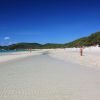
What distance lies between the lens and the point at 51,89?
17.7 feet

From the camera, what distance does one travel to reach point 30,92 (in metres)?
5.08

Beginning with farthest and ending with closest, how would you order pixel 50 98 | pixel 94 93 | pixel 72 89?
pixel 72 89 < pixel 94 93 < pixel 50 98

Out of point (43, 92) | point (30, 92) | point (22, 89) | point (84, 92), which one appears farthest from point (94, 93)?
point (22, 89)

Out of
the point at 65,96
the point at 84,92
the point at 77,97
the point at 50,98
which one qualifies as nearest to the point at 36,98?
the point at 50,98

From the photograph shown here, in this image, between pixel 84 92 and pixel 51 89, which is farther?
pixel 51 89

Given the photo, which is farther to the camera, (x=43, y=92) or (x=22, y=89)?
(x=22, y=89)

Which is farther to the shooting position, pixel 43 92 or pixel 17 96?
pixel 43 92

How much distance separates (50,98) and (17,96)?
0.93m

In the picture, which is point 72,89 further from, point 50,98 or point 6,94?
point 6,94

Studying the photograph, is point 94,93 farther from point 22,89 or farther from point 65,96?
point 22,89

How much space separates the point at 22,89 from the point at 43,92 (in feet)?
2.55

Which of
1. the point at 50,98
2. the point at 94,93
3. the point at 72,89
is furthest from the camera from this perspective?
the point at 72,89

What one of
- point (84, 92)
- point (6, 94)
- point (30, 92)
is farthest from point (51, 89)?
point (6, 94)

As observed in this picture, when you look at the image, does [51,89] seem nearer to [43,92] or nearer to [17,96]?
[43,92]
